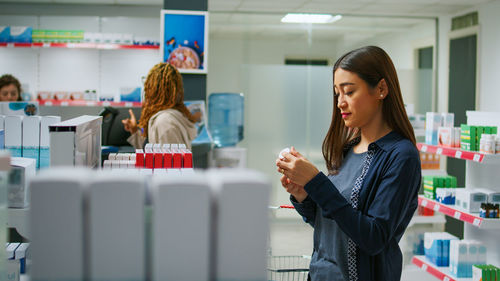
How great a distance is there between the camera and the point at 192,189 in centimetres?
85

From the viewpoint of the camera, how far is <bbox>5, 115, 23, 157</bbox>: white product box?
214 cm

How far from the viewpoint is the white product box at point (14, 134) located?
2145 millimetres

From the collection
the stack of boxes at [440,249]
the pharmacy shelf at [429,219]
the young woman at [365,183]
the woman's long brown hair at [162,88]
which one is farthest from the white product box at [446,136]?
the young woman at [365,183]

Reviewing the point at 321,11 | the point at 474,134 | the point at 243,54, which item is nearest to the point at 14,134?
the point at 474,134

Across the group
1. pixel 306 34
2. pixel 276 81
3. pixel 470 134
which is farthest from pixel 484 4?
pixel 470 134

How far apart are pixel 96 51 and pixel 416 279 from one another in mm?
5239

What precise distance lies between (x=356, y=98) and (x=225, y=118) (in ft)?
17.9

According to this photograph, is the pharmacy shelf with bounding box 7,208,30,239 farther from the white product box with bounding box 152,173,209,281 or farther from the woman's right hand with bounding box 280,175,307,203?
the white product box with bounding box 152,173,209,281

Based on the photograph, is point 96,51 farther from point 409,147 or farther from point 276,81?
point 409,147

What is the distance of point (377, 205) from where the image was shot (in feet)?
4.93

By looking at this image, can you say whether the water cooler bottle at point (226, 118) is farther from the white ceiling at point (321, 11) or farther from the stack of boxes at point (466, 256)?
the stack of boxes at point (466, 256)

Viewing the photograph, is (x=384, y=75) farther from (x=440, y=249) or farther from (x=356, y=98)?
(x=440, y=249)

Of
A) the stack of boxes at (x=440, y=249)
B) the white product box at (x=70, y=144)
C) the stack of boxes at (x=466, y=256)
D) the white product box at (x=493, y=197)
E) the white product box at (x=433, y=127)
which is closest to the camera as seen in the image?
the white product box at (x=70, y=144)

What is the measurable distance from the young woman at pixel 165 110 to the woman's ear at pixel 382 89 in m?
1.77
